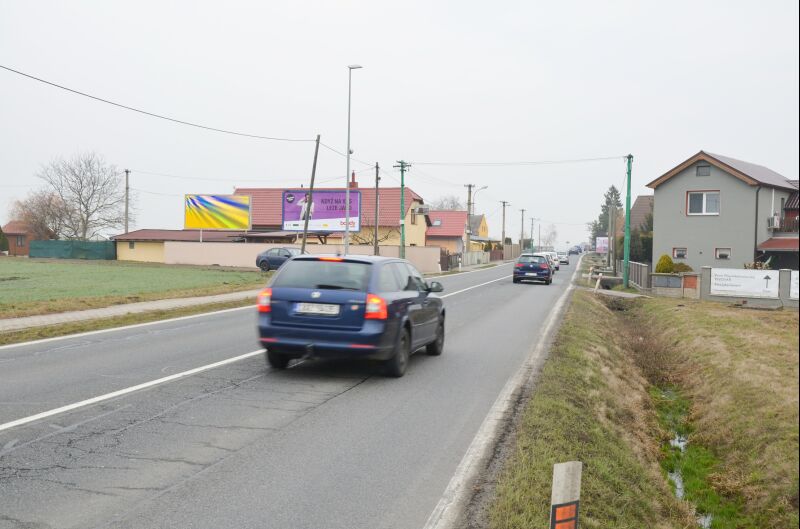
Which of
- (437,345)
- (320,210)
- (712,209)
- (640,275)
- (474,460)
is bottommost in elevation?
(474,460)

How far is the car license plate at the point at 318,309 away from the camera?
8.71 metres

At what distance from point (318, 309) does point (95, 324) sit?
796 centimetres

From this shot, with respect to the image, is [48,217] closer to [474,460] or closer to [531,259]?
[531,259]

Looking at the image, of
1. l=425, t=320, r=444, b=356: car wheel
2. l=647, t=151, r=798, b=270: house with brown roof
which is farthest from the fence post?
l=647, t=151, r=798, b=270: house with brown roof

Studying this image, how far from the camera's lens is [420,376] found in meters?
9.58

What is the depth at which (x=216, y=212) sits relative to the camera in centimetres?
5906

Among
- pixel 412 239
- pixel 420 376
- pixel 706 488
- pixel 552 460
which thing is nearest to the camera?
pixel 552 460

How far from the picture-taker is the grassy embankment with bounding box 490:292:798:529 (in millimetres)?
5180

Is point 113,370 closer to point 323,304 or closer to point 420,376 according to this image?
point 323,304

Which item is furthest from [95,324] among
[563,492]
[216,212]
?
[216,212]

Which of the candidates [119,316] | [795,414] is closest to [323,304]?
[795,414]

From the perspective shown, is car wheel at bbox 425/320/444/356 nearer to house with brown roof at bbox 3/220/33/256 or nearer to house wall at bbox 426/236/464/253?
house wall at bbox 426/236/464/253

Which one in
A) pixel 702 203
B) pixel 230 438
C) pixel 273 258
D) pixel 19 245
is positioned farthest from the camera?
pixel 19 245

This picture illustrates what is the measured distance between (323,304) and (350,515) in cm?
434
